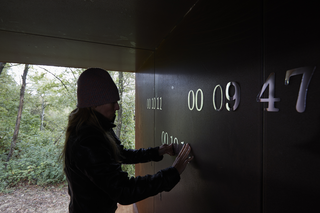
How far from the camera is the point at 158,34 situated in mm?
1861

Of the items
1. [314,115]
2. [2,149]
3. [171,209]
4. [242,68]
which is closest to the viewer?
[314,115]

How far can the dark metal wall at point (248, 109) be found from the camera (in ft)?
1.72

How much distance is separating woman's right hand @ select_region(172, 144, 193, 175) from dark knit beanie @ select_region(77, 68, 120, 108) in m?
0.66

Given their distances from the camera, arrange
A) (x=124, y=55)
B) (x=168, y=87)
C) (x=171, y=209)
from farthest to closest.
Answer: (x=124, y=55) → (x=168, y=87) → (x=171, y=209)

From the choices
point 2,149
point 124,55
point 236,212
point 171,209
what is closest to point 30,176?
point 2,149

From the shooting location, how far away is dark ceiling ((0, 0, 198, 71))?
1.38 m

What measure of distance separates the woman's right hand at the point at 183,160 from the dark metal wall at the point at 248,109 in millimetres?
64

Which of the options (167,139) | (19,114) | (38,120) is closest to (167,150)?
(167,139)

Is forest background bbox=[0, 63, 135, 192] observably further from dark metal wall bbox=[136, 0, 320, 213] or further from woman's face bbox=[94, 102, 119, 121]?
dark metal wall bbox=[136, 0, 320, 213]

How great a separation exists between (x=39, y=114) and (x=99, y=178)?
958 cm

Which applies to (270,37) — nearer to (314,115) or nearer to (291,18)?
(291,18)

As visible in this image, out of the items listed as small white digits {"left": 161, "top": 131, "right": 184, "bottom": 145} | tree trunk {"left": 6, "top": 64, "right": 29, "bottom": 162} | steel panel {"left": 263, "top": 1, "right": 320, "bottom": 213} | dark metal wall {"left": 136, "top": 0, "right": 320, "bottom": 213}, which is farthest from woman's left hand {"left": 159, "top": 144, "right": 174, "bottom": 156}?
tree trunk {"left": 6, "top": 64, "right": 29, "bottom": 162}

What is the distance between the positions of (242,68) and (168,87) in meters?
1.00

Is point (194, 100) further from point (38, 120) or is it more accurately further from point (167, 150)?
point (38, 120)
